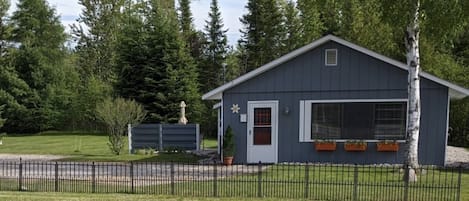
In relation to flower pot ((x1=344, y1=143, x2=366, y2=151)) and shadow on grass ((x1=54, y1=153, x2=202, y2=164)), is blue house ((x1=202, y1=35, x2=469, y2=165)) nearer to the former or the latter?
flower pot ((x1=344, y1=143, x2=366, y2=151))

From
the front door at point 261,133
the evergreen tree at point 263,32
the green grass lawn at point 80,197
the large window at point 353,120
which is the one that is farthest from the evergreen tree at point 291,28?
the green grass lawn at point 80,197

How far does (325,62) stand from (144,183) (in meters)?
7.00

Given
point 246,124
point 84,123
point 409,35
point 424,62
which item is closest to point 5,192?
point 246,124

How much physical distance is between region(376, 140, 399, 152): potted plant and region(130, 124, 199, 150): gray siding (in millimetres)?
7580

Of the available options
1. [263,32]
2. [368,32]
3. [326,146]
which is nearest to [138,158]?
[326,146]

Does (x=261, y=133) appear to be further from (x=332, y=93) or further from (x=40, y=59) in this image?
(x=40, y=59)

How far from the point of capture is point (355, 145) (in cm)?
1385

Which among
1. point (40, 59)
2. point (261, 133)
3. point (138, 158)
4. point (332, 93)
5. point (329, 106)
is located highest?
point (40, 59)

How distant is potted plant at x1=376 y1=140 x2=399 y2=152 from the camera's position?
13625mm

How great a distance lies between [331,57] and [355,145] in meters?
2.71

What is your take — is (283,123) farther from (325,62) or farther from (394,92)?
(394,92)

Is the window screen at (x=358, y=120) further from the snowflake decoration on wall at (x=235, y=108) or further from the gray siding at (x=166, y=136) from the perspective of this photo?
the gray siding at (x=166, y=136)

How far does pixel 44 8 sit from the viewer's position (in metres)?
37.7

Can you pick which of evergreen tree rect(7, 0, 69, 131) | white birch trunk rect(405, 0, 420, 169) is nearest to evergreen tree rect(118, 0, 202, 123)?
evergreen tree rect(7, 0, 69, 131)
